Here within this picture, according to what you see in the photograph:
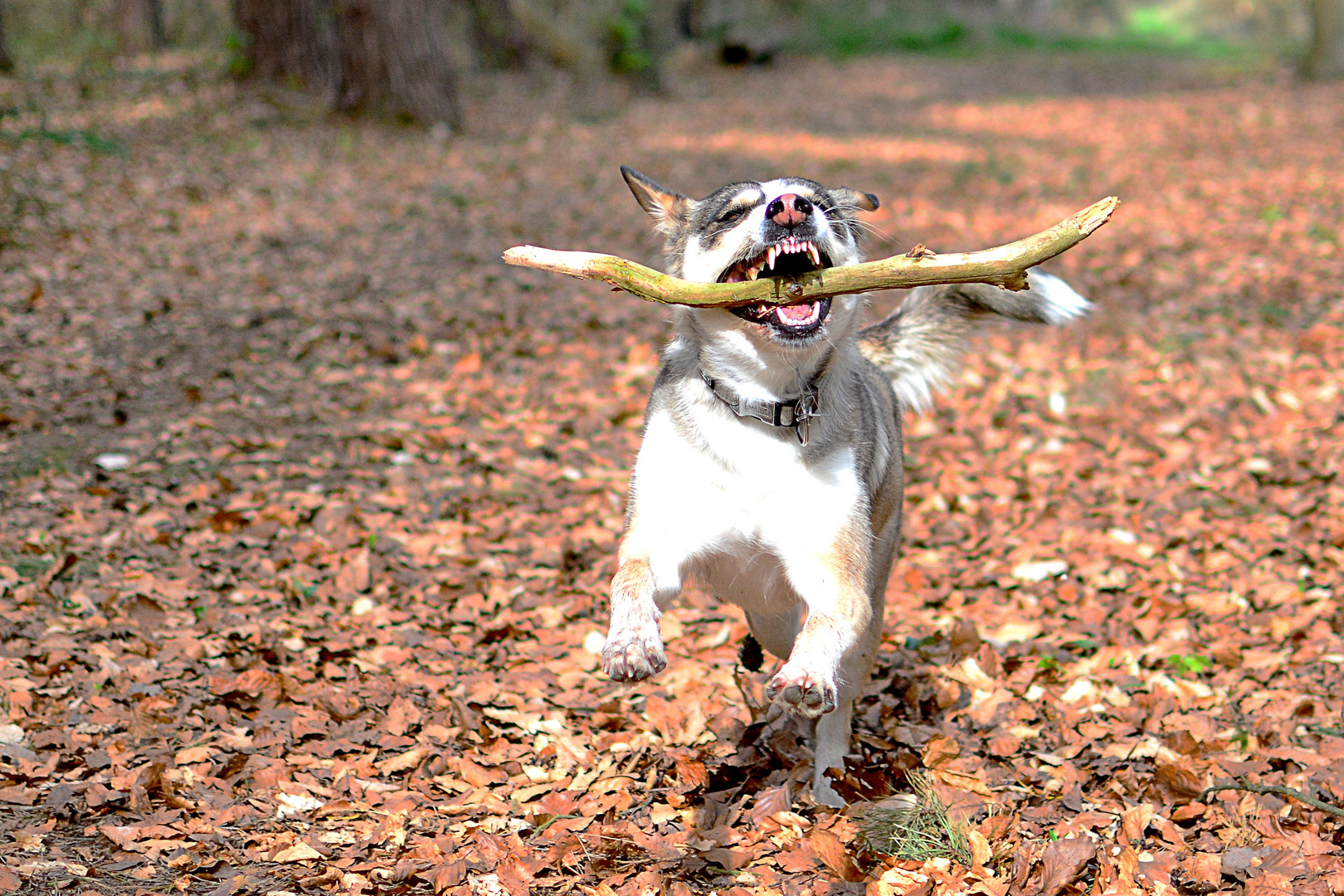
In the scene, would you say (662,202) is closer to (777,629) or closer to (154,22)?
(777,629)

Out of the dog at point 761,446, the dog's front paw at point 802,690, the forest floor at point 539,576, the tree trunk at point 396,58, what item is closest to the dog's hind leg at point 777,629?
the dog at point 761,446

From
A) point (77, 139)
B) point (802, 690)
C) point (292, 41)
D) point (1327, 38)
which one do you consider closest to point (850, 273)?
point (802, 690)

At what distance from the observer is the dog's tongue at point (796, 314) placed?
351 cm

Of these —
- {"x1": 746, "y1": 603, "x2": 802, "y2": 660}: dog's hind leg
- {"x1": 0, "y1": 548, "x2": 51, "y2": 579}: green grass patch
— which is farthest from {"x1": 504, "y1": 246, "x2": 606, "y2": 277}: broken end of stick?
{"x1": 0, "y1": 548, "x2": 51, "y2": 579}: green grass patch

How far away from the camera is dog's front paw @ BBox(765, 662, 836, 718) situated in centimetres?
304

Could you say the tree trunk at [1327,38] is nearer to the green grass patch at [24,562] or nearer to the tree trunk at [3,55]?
the tree trunk at [3,55]

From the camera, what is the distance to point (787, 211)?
3.47 metres

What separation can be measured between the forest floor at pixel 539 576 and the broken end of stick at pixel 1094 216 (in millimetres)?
1953

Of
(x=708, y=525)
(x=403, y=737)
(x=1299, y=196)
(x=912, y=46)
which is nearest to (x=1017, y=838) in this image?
(x=708, y=525)

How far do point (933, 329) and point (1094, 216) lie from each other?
1.65m

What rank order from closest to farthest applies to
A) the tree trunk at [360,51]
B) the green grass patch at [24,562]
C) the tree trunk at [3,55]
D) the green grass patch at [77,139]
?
the green grass patch at [24,562] → the green grass patch at [77,139] → the tree trunk at [360,51] → the tree trunk at [3,55]

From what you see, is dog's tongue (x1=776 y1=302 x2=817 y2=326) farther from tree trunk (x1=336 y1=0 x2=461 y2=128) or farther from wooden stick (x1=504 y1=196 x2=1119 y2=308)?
tree trunk (x1=336 y1=0 x2=461 y2=128)

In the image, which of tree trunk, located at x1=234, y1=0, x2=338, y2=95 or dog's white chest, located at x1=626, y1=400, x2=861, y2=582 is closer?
dog's white chest, located at x1=626, y1=400, x2=861, y2=582

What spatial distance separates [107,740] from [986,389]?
648 centimetres
